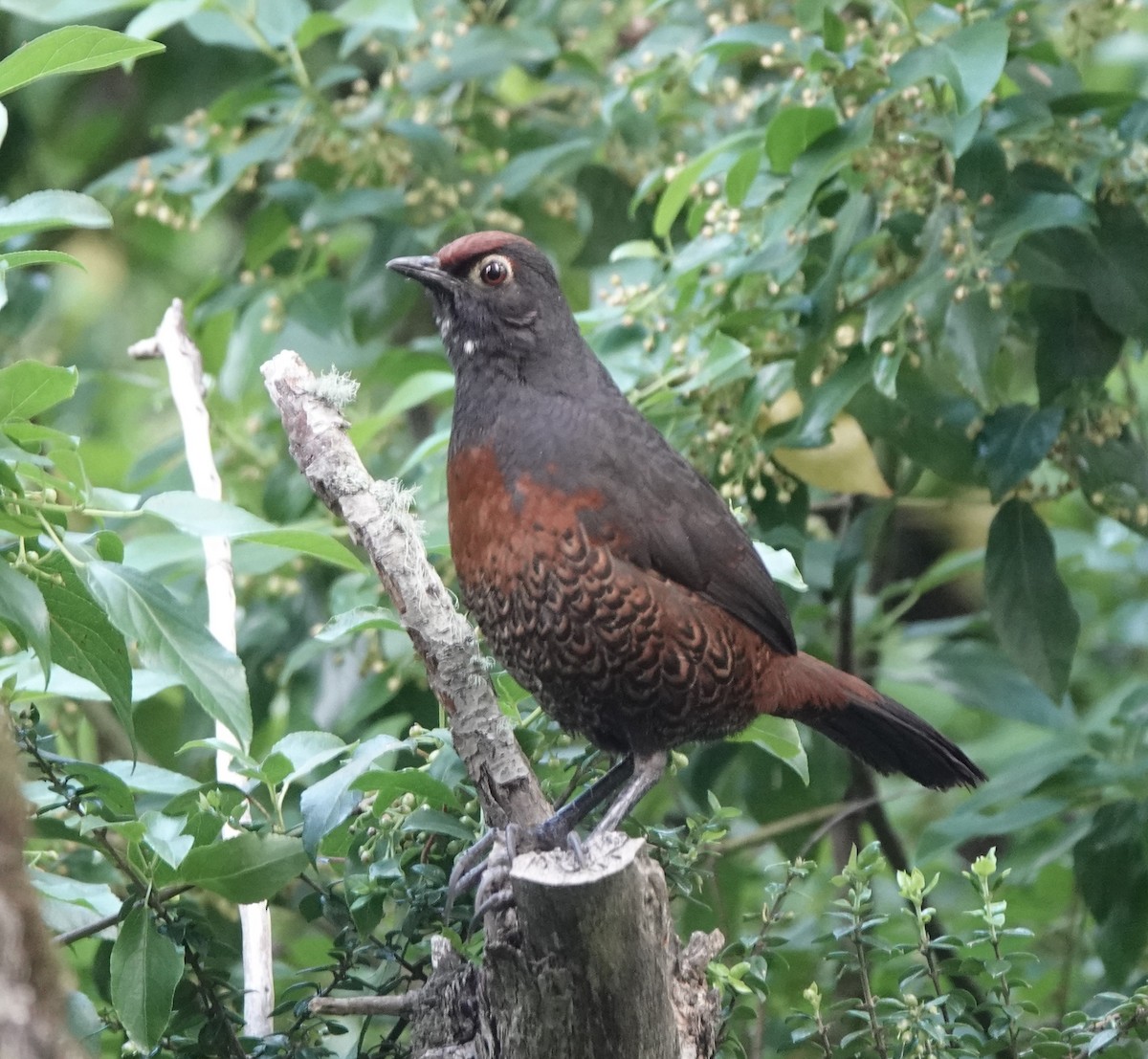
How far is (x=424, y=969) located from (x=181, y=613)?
688 mm

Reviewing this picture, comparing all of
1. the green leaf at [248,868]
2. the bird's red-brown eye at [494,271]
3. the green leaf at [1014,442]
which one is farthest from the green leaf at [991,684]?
the green leaf at [248,868]

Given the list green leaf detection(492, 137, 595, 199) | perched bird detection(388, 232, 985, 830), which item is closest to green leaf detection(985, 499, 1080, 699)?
perched bird detection(388, 232, 985, 830)

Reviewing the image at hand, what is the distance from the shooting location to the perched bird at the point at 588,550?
102 inches

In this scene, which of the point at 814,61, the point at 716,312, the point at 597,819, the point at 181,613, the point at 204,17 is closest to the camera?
the point at 181,613

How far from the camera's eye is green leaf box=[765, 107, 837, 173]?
9.62ft

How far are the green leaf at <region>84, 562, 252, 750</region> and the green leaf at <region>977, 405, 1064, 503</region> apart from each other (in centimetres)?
172

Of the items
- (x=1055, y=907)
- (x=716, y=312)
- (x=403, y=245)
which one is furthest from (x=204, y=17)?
(x=1055, y=907)

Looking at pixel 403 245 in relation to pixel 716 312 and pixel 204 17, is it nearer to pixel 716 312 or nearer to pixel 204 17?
pixel 204 17

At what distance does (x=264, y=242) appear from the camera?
13.2 ft

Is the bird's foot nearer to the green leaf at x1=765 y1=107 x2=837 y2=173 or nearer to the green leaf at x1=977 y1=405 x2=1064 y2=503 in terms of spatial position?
the green leaf at x1=977 y1=405 x2=1064 y2=503

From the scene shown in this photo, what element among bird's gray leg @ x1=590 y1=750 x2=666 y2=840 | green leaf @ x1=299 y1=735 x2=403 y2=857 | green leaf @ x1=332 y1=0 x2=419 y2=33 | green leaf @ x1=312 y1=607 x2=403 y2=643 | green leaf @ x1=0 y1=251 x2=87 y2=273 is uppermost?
green leaf @ x1=332 y1=0 x2=419 y2=33

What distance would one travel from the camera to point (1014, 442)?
3.10 meters

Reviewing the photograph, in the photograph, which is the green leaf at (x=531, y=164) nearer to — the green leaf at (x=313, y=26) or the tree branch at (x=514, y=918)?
the green leaf at (x=313, y=26)

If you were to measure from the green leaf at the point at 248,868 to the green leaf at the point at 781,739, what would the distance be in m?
0.91
